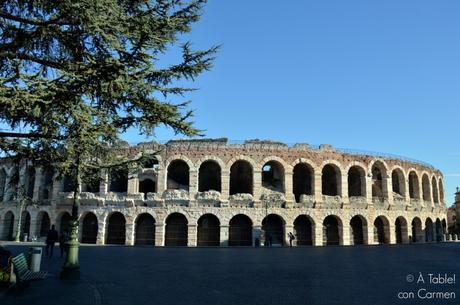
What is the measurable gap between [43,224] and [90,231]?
482 centimetres

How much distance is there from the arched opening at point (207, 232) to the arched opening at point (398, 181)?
17004 millimetres

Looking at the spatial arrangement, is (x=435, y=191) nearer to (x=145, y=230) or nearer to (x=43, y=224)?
(x=145, y=230)

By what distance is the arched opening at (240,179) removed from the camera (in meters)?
31.3

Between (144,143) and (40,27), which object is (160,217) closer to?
(144,143)

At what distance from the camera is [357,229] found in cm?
3047

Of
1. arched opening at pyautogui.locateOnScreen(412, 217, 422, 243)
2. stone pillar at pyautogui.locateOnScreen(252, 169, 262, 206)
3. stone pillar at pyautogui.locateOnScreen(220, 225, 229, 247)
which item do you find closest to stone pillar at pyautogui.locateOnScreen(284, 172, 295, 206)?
stone pillar at pyautogui.locateOnScreen(252, 169, 262, 206)

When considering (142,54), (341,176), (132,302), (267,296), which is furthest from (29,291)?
(341,176)

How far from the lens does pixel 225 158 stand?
2795 centimetres

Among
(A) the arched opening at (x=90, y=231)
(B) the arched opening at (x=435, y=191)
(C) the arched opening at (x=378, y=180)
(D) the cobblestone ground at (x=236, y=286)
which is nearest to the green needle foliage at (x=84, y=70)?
(D) the cobblestone ground at (x=236, y=286)

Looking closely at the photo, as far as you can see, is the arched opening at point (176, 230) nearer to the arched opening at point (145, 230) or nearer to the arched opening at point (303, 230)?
the arched opening at point (145, 230)

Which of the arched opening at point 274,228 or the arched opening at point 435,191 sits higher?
the arched opening at point 435,191

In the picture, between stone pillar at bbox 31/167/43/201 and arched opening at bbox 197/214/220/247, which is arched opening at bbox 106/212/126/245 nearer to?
arched opening at bbox 197/214/220/247

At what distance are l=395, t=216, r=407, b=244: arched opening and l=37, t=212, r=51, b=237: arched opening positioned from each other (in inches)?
1164

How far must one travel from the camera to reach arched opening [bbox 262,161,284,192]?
29094mm
